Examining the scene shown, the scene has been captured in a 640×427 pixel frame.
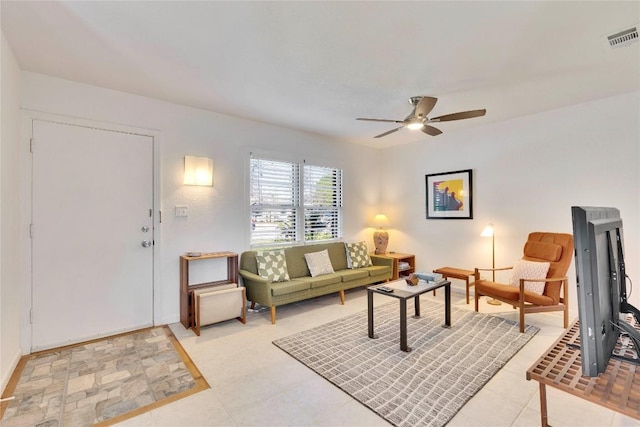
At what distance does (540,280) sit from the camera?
10.1 ft

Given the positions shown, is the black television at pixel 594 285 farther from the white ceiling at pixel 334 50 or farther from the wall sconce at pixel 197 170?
the wall sconce at pixel 197 170

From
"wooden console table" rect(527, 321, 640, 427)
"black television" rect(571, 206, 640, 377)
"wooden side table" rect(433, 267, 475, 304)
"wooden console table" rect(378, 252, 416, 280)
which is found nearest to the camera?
"black television" rect(571, 206, 640, 377)

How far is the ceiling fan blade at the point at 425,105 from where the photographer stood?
278 cm

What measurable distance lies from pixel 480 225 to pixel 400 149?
2008mm

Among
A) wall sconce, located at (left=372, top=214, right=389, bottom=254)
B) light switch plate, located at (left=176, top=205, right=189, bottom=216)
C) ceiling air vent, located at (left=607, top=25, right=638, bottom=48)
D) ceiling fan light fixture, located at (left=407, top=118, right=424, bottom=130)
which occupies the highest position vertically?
ceiling air vent, located at (left=607, top=25, right=638, bottom=48)

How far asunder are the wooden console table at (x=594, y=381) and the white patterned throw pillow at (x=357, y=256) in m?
3.42

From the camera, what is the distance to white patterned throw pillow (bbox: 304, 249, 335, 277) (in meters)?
4.29

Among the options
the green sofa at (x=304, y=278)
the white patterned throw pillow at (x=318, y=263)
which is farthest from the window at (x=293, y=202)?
the white patterned throw pillow at (x=318, y=263)

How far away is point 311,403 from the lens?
2074mm

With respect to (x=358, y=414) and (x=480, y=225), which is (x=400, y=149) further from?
(x=358, y=414)

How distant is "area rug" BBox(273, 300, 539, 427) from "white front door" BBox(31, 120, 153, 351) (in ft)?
6.09

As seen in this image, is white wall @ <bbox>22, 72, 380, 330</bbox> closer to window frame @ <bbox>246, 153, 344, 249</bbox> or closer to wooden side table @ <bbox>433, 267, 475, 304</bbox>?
window frame @ <bbox>246, 153, 344, 249</bbox>

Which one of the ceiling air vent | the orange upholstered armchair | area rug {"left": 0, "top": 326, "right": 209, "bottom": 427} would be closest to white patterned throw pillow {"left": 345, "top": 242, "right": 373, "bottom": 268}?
the orange upholstered armchair

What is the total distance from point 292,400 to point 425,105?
110 inches
